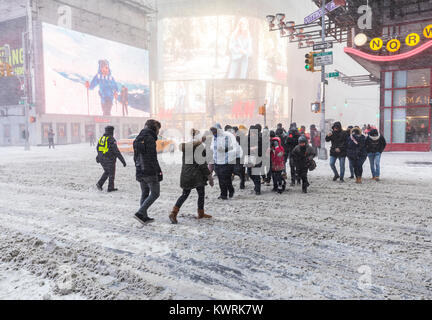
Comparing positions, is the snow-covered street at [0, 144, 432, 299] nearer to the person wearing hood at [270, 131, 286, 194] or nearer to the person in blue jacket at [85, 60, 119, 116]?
the person wearing hood at [270, 131, 286, 194]

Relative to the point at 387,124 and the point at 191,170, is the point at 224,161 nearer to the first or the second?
the point at 191,170

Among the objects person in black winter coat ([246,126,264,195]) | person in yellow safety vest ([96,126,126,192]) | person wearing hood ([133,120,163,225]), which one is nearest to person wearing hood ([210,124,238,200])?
person in black winter coat ([246,126,264,195])

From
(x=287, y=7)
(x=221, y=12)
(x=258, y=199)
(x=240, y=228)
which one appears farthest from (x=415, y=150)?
(x=287, y=7)

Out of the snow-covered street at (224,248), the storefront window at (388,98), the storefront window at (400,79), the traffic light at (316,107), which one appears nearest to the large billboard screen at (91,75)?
the traffic light at (316,107)

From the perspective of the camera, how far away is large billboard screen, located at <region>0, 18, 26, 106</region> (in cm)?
4247

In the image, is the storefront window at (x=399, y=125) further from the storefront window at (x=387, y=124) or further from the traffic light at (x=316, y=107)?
the traffic light at (x=316, y=107)

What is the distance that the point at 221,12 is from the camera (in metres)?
Answer: 66.8

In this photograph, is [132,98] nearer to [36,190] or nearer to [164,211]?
[36,190]

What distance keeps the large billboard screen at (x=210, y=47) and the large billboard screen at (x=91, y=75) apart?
11.5 m

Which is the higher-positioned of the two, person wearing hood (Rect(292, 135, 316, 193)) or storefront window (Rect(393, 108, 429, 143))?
storefront window (Rect(393, 108, 429, 143))

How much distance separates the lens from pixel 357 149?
10.3 metres

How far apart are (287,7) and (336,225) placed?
89.8m

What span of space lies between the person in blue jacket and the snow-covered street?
42.3 meters

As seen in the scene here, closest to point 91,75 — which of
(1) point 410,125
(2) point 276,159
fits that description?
(1) point 410,125
